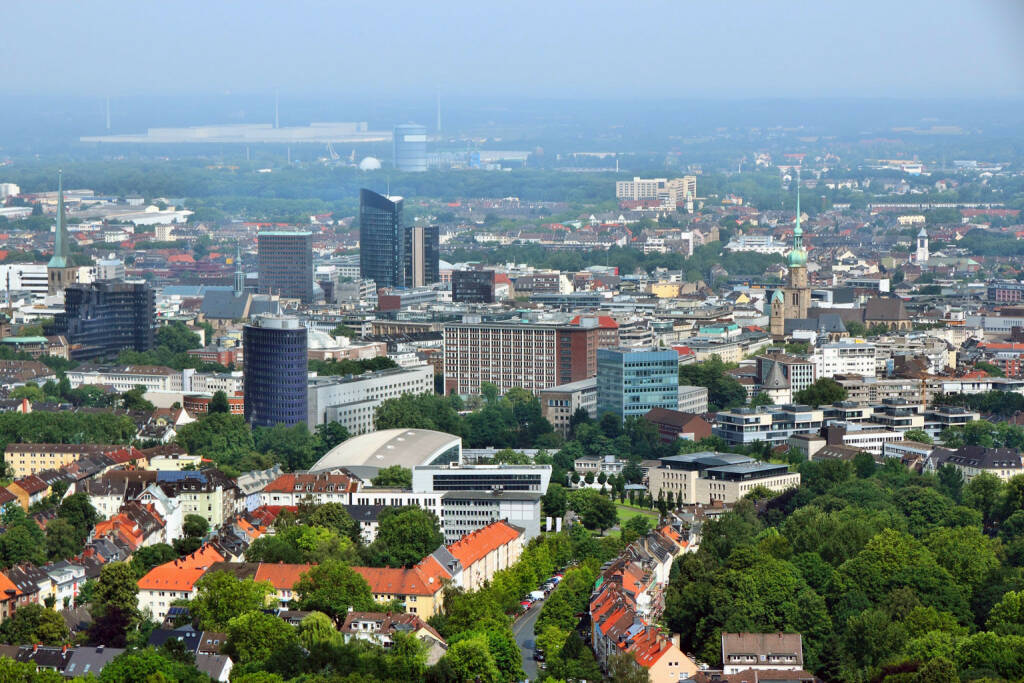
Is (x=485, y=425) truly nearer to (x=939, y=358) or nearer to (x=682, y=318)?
(x=939, y=358)

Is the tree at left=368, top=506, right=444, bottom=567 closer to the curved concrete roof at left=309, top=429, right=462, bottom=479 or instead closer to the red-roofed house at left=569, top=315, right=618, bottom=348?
the curved concrete roof at left=309, top=429, right=462, bottom=479

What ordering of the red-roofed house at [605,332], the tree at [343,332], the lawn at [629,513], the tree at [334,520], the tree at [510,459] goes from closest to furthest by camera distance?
the tree at [334,520], the lawn at [629,513], the tree at [510,459], the red-roofed house at [605,332], the tree at [343,332]

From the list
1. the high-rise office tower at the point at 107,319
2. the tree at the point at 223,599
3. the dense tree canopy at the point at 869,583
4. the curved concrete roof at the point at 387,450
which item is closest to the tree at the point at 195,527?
the curved concrete roof at the point at 387,450

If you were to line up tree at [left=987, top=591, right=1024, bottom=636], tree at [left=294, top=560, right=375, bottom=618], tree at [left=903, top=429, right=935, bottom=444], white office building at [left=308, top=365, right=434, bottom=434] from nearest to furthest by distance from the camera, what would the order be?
1. tree at [left=987, top=591, right=1024, bottom=636]
2. tree at [left=294, top=560, right=375, bottom=618]
3. tree at [left=903, top=429, right=935, bottom=444]
4. white office building at [left=308, top=365, right=434, bottom=434]

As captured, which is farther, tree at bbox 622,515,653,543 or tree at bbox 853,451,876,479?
tree at bbox 853,451,876,479

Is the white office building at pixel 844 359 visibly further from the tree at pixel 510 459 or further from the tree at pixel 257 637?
the tree at pixel 257 637

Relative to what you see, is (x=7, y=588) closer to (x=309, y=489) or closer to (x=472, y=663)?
(x=472, y=663)

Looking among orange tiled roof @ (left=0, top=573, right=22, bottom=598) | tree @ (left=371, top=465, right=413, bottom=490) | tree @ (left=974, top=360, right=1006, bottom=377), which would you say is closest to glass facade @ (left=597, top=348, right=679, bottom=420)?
tree @ (left=371, top=465, right=413, bottom=490)
